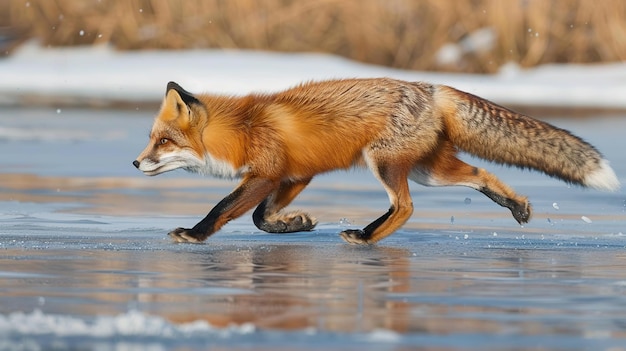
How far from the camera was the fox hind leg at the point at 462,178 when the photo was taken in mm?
8516

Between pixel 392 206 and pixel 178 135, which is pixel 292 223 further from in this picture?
pixel 178 135

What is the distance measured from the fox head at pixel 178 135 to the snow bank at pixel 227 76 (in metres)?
9.16

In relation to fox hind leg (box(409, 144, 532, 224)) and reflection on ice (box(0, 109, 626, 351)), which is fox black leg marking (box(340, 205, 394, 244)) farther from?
fox hind leg (box(409, 144, 532, 224))

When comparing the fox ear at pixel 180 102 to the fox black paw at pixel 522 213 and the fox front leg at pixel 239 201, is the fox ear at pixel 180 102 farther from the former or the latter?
the fox black paw at pixel 522 213

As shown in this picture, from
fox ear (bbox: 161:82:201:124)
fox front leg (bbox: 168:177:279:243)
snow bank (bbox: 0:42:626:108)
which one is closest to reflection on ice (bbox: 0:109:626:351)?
fox front leg (bbox: 168:177:279:243)

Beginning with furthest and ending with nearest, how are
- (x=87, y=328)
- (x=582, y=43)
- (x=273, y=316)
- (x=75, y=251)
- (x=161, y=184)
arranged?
(x=582, y=43), (x=161, y=184), (x=75, y=251), (x=273, y=316), (x=87, y=328)

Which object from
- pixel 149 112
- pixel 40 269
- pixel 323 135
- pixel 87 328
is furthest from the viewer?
pixel 149 112

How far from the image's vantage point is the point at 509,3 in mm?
19609

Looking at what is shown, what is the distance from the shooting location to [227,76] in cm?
1847

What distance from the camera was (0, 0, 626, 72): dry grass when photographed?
1969 cm

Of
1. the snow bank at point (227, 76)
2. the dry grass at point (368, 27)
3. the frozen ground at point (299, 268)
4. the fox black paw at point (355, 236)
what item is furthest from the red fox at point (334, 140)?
the dry grass at point (368, 27)

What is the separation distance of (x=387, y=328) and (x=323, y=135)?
3.20m

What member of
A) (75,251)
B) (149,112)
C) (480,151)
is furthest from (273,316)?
(149,112)

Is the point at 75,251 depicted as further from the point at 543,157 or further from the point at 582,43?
the point at 582,43
